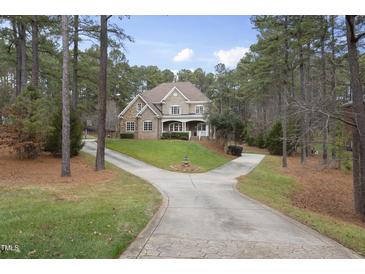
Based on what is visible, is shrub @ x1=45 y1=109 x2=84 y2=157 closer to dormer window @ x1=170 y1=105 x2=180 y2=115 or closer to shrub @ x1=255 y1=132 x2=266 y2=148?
dormer window @ x1=170 y1=105 x2=180 y2=115

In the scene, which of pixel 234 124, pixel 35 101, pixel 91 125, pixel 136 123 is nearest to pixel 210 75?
pixel 91 125

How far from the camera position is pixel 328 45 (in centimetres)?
1988

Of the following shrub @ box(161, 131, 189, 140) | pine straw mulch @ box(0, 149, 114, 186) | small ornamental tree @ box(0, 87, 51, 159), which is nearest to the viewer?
pine straw mulch @ box(0, 149, 114, 186)

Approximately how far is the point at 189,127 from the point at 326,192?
20.8m

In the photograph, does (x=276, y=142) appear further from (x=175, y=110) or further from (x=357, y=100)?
(x=357, y=100)

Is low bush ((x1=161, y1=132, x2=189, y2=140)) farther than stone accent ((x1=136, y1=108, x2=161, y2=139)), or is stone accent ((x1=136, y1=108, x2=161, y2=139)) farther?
stone accent ((x1=136, y1=108, x2=161, y2=139))

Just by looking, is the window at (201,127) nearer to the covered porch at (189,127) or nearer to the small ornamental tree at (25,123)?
the covered porch at (189,127)

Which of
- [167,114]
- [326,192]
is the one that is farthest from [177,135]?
[326,192]

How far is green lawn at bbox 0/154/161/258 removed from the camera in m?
4.27

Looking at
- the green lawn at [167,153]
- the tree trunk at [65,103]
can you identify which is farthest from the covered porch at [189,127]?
the tree trunk at [65,103]

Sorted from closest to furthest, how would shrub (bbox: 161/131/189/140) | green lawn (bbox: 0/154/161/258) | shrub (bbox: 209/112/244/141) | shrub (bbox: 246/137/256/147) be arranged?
green lawn (bbox: 0/154/161/258) < shrub (bbox: 209/112/244/141) < shrub (bbox: 161/131/189/140) < shrub (bbox: 246/137/256/147)

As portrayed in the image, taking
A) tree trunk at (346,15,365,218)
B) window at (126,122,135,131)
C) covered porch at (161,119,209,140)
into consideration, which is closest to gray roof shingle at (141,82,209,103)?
covered porch at (161,119,209,140)

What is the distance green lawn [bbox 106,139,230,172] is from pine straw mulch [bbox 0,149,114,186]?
4.59 meters

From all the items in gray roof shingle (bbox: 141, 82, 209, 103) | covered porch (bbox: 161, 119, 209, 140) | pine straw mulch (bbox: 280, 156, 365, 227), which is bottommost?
pine straw mulch (bbox: 280, 156, 365, 227)
